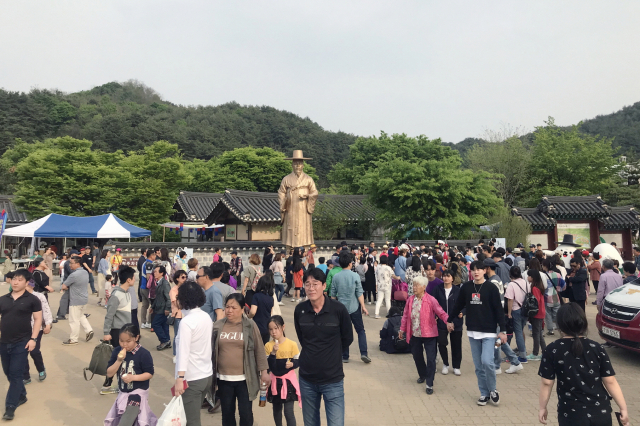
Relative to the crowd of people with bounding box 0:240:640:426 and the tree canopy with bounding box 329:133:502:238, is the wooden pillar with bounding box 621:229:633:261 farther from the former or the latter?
the crowd of people with bounding box 0:240:640:426

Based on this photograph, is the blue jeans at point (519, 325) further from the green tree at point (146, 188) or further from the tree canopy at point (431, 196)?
the green tree at point (146, 188)

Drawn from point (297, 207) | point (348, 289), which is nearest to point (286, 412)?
point (348, 289)

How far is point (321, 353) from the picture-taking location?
13.1ft

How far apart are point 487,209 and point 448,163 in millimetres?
3001

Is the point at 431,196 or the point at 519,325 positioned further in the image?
the point at 431,196

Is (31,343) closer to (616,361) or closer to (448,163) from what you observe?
(616,361)

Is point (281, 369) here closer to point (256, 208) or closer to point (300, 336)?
point (300, 336)

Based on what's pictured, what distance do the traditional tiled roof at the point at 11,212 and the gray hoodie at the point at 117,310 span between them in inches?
1078

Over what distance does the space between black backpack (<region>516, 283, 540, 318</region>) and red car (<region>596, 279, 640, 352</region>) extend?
147 cm

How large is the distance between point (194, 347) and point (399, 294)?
610 centimetres

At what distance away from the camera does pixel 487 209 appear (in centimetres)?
2167

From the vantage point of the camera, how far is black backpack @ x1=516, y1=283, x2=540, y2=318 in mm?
7352

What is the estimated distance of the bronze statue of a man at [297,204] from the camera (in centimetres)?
1530

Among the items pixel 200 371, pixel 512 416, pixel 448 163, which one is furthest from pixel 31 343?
pixel 448 163
